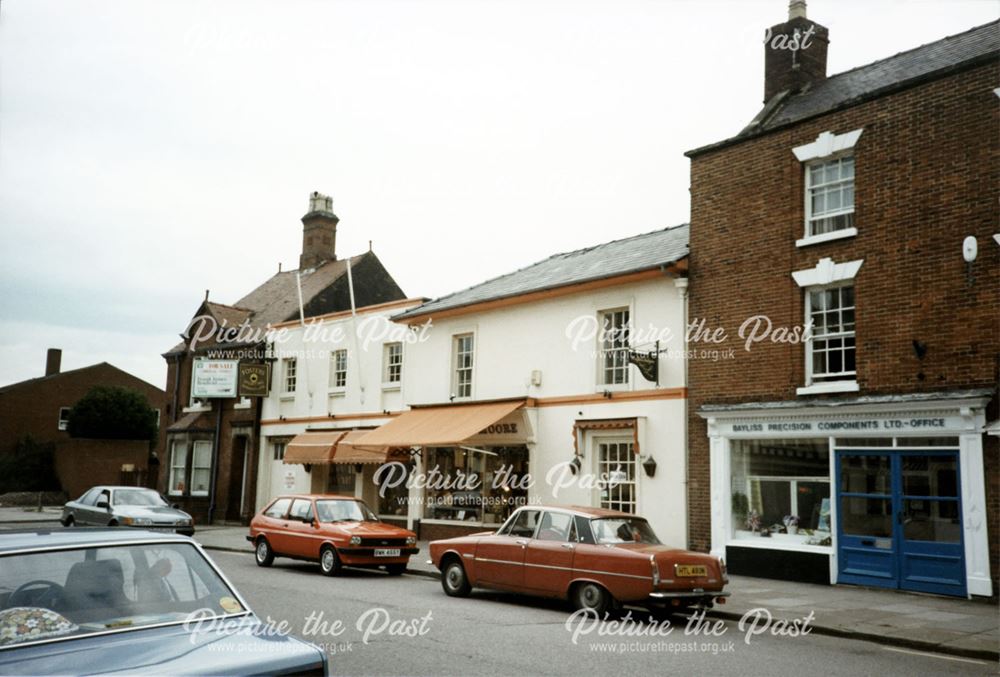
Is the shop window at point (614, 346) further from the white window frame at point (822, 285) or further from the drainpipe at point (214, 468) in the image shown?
the drainpipe at point (214, 468)

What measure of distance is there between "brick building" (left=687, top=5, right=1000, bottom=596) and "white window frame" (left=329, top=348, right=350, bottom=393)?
42.6 feet

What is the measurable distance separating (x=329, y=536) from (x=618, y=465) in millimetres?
6386

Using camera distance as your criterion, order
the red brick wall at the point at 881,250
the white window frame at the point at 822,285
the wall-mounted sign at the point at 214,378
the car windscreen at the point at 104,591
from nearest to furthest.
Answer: the car windscreen at the point at 104,591
the red brick wall at the point at 881,250
the white window frame at the point at 822,285
the wall-mounted sign at the point at 214,378

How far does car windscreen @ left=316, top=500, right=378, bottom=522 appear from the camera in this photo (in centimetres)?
1627

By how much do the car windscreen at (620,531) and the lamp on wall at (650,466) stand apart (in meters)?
5.04

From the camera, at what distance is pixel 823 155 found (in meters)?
15.8

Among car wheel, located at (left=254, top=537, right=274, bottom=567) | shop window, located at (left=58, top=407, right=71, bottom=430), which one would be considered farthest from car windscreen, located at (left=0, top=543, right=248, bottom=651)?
shop window, located at (left=58, top=407, right=71, bottom=430)

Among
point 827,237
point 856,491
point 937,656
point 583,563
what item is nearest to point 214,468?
point 583,563

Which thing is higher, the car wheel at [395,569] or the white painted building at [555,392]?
the white painted building at [555,392]

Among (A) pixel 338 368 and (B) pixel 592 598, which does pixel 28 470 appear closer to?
(A) pixel 338 368

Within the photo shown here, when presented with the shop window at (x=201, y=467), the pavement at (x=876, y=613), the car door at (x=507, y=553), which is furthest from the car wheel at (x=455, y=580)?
the shop window at (x=201, y=467)

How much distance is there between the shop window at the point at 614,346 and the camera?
61.2ft

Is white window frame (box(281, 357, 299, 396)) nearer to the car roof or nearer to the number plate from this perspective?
the number plate

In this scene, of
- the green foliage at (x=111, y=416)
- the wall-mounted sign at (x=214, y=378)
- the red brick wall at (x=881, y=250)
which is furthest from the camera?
the green foliage at (x=111, y=416)
